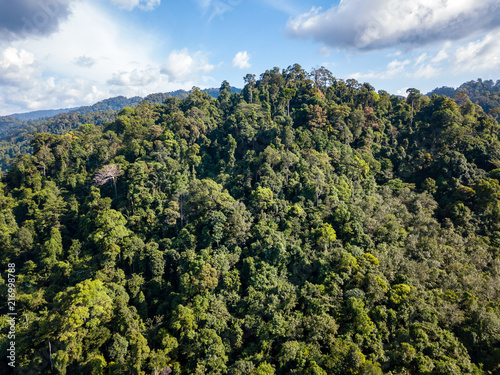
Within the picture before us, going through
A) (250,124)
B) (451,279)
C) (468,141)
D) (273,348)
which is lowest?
(273,348)

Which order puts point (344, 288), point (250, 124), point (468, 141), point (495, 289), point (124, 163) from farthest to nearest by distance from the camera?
1. point (250, 124)
2. point (468, 141)
3. point (124, 163)
4. point (344, 288)
5. point (495, 289)

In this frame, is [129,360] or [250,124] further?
[250,124]

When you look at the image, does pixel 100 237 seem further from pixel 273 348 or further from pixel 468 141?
pixel 468 141

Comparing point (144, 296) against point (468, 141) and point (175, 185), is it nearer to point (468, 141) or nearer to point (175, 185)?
point (175, 185)

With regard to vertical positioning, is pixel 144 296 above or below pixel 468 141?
below

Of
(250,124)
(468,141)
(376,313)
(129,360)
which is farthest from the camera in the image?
(250,124)

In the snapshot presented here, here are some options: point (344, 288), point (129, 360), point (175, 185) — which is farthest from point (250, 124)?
point (129, 360)
